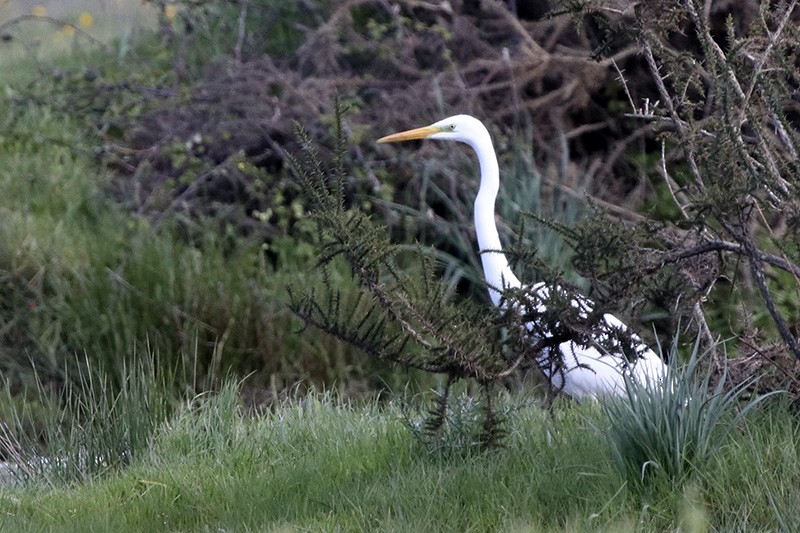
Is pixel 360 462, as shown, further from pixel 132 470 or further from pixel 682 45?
pixel 682 45

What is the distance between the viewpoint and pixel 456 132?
224 inches

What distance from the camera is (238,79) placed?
27.5ft

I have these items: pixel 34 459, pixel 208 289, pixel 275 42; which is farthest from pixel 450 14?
pixel 34 459

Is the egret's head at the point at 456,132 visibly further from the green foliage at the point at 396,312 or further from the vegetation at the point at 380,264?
the green foliage at the point at 396,312

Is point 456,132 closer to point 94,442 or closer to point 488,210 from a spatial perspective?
point 488,210

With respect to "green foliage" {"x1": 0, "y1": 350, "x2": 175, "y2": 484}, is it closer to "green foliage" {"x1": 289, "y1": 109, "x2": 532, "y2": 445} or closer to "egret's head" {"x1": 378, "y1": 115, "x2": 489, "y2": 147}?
"green foliage" {"x1": 289, "y1": 109, "x2": 532, "y2": 445}

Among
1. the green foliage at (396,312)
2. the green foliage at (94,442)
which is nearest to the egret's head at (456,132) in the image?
the green foliage at (94,442)

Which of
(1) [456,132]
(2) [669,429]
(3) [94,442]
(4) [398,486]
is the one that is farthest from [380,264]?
(1) [456,132]

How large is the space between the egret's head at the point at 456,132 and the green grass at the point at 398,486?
161cm

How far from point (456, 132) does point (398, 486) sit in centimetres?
245

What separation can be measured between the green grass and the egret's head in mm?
1611

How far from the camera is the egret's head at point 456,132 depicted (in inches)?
221

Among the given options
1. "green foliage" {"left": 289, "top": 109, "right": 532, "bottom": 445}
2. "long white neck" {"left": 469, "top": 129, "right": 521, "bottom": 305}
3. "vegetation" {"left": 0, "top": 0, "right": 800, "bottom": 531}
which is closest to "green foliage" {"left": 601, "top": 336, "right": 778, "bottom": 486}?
"vegetation" {"left": 0, "top": 0, "right": 800, "bottom": 531}

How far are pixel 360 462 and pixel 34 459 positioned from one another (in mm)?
1388
